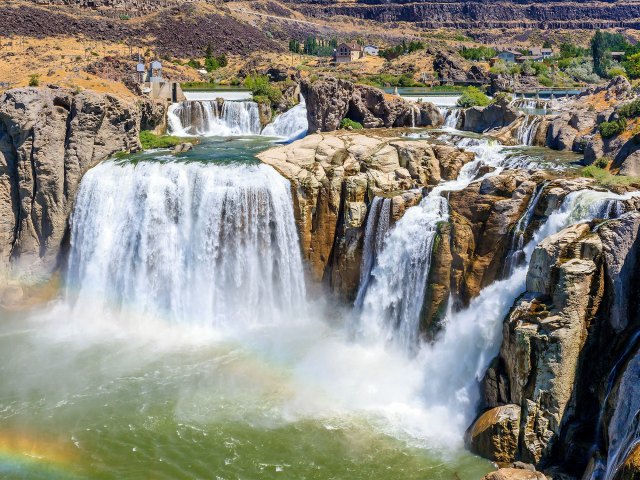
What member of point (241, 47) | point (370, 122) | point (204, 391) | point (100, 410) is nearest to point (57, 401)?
point (100, 410)

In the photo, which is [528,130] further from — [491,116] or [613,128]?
[613,128]

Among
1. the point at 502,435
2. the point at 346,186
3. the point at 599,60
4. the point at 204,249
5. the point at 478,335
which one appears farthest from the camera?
the point at 599,60

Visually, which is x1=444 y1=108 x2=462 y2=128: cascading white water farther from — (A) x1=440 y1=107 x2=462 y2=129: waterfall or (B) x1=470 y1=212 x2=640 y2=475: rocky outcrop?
(B) x1=470 y1=212 x2=640 y2=475: rocky outcrop

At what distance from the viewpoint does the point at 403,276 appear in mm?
22828

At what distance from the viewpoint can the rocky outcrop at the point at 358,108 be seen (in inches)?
1403

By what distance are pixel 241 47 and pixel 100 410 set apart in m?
→ 96.5

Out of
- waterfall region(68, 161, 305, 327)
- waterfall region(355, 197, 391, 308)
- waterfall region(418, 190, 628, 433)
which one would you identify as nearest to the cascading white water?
waterfall region(355, 197, 391, 308)

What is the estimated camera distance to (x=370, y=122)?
36969 millimetres

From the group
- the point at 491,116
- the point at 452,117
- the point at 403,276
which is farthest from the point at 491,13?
the point at 403,276

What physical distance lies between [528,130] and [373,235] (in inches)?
527

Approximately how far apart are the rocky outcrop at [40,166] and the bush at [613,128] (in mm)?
23591

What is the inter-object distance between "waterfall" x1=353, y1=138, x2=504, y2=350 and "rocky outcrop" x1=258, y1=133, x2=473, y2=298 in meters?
1.02

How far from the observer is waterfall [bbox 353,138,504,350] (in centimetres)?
2214

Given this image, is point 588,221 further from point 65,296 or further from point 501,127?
point 65,296
